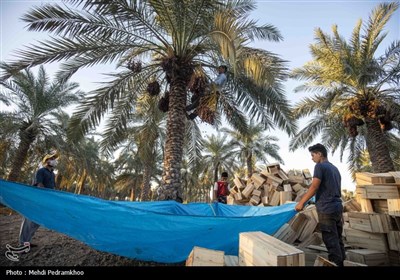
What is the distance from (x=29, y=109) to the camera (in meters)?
11.5

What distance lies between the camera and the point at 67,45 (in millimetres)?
5789

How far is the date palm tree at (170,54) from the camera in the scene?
5445 mm

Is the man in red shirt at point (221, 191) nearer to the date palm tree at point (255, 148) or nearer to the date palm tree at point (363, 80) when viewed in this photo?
the date palm tree at point (363, 80)

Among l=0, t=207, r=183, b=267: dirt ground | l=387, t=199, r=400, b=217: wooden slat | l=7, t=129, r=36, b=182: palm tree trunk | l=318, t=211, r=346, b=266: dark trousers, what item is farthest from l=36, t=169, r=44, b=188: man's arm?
l=7, t=129, r=36, b=182: palm tree trunk

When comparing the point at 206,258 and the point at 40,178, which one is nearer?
the point at 206,258

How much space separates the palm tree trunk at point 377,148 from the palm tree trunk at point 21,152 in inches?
632

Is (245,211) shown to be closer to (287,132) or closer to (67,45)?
(287,132)

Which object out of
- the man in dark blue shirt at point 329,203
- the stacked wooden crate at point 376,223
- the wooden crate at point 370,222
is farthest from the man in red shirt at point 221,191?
the man in dark blue shirt at point 329,203

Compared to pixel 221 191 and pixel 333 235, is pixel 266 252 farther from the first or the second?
pixel 221 191

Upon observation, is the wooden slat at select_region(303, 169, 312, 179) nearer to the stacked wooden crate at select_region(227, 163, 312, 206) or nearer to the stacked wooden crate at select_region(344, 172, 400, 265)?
the stacked wooden crate at select_region(227, 163, 312, 206)

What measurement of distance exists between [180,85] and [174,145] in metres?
1.81

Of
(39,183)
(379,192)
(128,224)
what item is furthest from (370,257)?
(39,183)

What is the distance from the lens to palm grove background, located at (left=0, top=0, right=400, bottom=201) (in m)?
5.70
